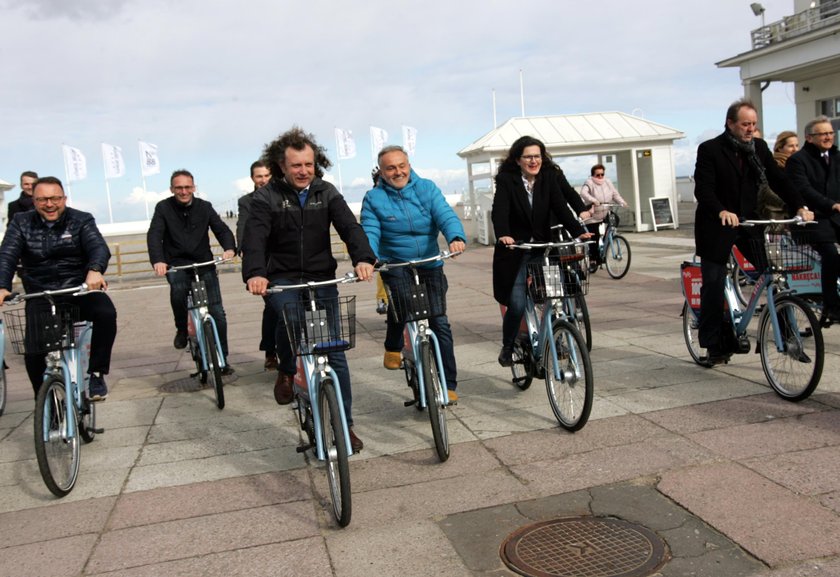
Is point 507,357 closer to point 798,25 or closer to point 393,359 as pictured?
point 393,359

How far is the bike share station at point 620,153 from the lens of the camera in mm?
22094

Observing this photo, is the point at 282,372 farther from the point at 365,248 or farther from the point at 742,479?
the point at 742,479

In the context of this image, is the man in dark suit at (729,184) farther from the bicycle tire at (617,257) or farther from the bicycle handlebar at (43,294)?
the bicycle tire at (617,257)

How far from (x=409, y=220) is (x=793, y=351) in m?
2.63

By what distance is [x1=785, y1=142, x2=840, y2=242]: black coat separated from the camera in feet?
22.8

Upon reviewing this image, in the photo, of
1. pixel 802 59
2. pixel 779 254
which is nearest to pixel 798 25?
pixel 802 59

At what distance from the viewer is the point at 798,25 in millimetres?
19344

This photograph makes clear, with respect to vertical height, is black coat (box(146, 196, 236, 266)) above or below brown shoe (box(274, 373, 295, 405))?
above

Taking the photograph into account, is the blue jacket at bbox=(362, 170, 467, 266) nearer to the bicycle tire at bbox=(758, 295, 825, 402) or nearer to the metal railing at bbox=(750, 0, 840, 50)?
the bicycle tire at bbox=(758, 295, 825, 402)

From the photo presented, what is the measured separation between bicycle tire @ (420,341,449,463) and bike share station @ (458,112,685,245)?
17.0m

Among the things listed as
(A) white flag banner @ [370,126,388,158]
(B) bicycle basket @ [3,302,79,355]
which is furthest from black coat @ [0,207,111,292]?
(A) white flag banner @ [370,126,388,158]

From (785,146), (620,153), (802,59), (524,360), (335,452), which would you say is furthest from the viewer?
(620,153)

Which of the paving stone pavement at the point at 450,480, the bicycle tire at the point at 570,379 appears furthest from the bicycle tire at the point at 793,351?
the bicycle tire at the point at 570,379

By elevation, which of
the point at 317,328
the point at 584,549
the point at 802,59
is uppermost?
the point at 802,59
